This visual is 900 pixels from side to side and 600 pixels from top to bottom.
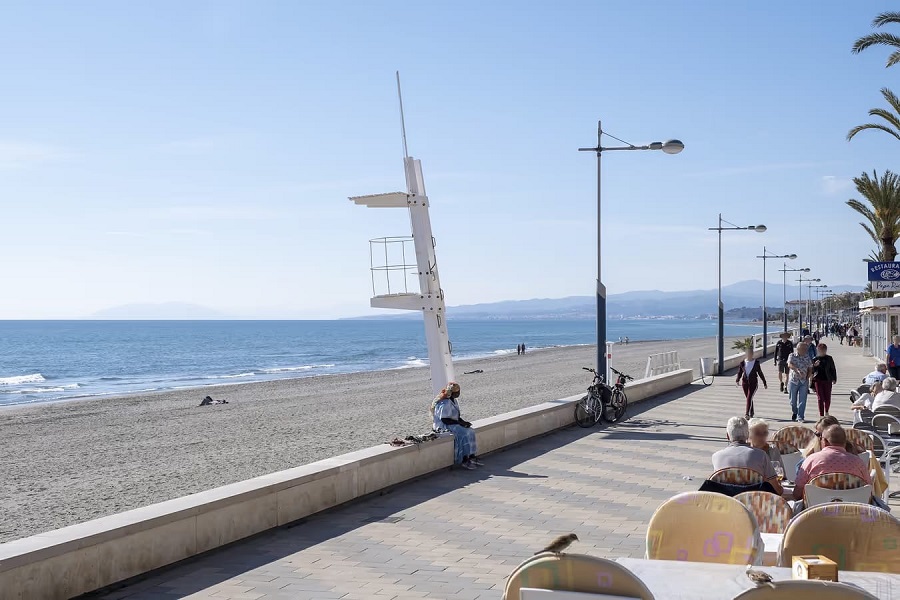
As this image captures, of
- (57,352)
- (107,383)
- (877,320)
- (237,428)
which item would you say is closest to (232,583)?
(237,428)

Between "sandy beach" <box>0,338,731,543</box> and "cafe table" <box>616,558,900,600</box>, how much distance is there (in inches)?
388

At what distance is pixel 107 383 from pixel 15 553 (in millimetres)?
59139

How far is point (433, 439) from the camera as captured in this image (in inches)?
445

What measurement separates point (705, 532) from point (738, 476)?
167cm

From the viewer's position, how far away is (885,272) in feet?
77.4

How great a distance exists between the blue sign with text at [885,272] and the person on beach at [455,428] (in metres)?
15.7

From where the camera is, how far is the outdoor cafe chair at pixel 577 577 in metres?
3.30

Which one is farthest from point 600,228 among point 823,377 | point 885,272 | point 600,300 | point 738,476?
point 738,476

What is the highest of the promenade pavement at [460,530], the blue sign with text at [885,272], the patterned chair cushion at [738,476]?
the blue sign with text at [885,272]

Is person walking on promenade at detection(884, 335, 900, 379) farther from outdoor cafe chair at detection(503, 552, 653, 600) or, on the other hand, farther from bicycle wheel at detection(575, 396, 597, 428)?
outdoor cafe chair at detection(503, 552, 653, 600)

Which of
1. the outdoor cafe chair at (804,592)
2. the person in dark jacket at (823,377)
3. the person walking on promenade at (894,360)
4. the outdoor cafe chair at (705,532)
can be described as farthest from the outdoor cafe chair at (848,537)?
the person walking on promenade at (894,360)

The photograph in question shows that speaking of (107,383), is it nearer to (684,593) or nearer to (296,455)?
(296,455)

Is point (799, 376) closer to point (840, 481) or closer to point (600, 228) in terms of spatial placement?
point (600, 228)

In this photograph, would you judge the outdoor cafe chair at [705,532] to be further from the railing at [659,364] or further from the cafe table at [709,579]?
the railing at [659,364]
